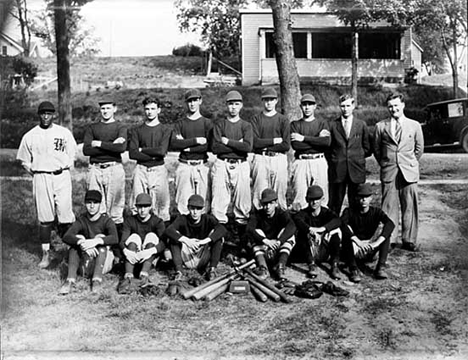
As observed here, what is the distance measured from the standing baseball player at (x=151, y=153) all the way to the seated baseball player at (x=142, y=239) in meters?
0.35

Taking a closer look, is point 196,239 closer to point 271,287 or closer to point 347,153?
point 271,287

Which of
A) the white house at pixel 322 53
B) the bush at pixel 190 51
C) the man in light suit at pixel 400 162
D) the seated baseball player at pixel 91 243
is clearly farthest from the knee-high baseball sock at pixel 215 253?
the bush at pixel 190 51

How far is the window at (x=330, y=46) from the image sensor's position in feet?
65.8

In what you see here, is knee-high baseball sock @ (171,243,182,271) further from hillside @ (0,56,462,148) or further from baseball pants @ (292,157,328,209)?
hillside @ (0,56,462,148)

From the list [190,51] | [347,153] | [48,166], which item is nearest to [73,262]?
[48,166]

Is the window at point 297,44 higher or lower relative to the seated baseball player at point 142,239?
higher

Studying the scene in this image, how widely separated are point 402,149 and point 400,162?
0.17 metres

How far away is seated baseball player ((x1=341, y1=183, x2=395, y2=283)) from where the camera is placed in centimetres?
688

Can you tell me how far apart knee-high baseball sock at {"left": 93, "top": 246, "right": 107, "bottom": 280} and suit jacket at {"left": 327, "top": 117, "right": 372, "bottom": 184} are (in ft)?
9.83

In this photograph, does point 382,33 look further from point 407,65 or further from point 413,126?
point 413,126

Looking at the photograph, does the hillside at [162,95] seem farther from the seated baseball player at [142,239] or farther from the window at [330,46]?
the seated baseball player at [142,239]

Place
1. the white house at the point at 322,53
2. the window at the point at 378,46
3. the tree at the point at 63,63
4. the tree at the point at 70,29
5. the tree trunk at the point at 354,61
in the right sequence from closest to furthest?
the tree at the point at 70,29 < the tree at the point at 63,63 < the tree trunk at the point at 354,61 < the window at the point at 378,46 < the white house at the point at 322,53

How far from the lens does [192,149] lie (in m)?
7.31

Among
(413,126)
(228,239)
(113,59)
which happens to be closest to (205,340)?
(228,239)
